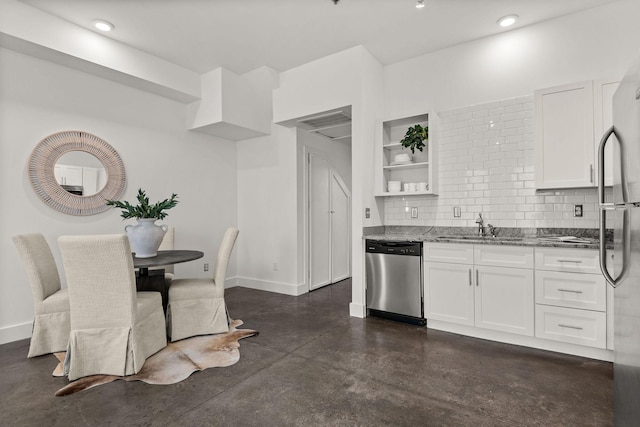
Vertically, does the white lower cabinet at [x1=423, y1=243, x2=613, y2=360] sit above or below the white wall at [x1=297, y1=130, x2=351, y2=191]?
below

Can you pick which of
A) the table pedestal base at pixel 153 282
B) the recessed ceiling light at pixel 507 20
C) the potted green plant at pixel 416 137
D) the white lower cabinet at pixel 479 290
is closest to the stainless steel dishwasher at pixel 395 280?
the white lower cabinet at pixel 479 290

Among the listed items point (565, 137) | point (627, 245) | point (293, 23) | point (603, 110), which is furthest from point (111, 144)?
point (603, 110)

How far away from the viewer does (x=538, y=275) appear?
2707mm

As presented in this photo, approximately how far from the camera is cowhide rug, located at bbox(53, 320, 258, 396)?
7.33 ft

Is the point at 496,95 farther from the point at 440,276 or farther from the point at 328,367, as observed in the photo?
the point at 328,367

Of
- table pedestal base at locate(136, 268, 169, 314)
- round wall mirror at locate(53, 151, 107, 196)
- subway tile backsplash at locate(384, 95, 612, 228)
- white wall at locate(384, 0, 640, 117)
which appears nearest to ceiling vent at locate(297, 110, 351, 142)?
white wall at locate(384, 0, 640, 117)

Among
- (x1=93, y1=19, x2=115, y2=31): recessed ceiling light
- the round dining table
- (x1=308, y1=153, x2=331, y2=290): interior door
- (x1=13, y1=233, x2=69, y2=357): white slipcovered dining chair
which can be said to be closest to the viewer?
(x1=13, y1=233, x2=69, y2=357): white slipcovered dining chair

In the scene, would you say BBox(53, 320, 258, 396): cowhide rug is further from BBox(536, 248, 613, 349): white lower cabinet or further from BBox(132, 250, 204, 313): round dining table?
BBox(536, 248, 613, 349): white lower cabinet

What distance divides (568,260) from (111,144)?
470 centimetres

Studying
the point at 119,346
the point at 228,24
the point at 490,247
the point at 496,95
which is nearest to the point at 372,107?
the point at 496,95

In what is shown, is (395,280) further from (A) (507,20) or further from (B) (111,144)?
(B) (111,144)

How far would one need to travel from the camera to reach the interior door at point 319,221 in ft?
16.2

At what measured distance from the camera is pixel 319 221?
510cm

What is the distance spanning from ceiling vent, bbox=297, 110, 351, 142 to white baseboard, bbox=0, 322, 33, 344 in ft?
12.1
